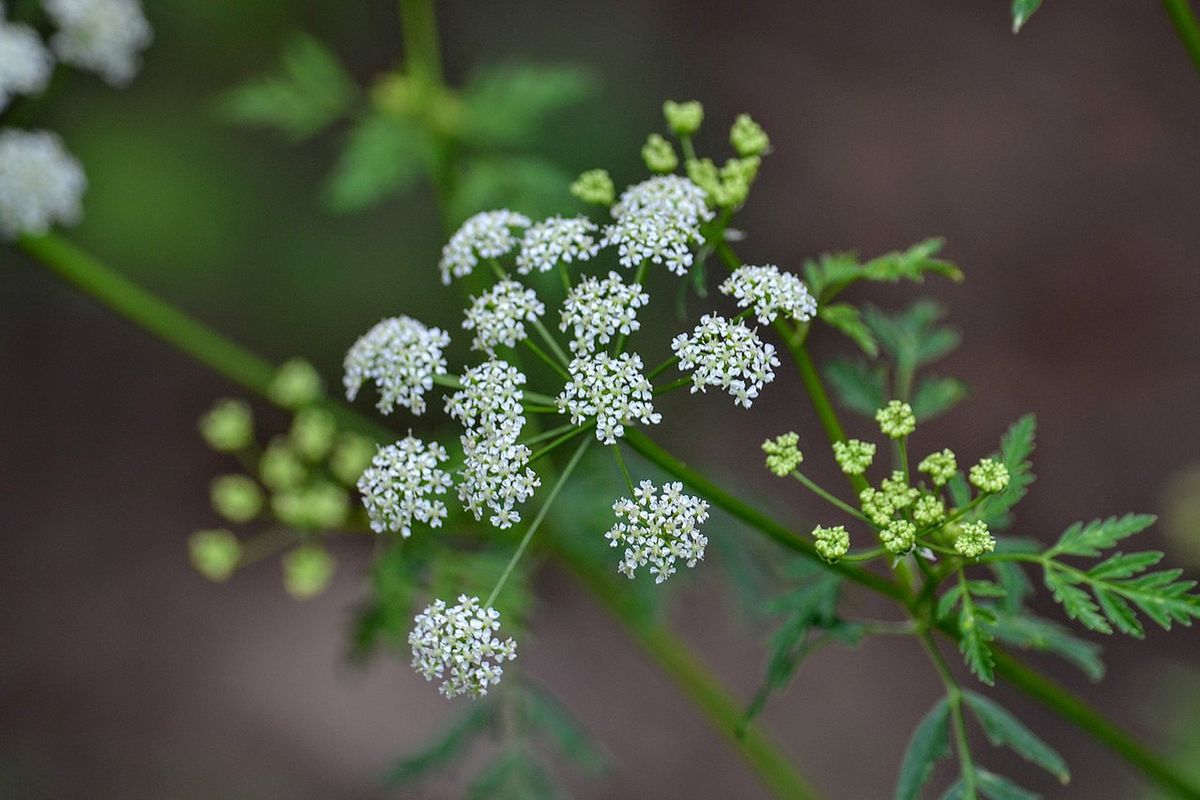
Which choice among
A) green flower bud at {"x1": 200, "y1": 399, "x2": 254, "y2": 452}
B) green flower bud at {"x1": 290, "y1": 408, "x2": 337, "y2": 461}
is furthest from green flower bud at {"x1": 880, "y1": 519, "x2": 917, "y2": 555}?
green flower bud at {"x1": 200, "y1": 399, "x2": 254, "y2": 452}

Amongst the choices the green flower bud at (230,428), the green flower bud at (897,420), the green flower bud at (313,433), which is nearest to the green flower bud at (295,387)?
the green flower bud at (313,433)

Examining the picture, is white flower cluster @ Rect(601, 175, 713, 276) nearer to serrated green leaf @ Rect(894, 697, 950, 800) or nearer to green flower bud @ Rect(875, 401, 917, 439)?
green flower bud @ Rect(875, 401, 917, 439)

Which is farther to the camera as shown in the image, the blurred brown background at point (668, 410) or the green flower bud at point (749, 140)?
the blurred brown background at point (668, 410)

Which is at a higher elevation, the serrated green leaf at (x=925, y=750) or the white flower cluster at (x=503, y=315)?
the white flower cluster at (x=503, y=315)

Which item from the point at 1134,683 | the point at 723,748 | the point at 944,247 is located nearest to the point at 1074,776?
the point at 1134,683

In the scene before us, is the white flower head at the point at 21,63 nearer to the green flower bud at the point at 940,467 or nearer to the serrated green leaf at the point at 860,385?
the serrated green leaf at the point at 860,385

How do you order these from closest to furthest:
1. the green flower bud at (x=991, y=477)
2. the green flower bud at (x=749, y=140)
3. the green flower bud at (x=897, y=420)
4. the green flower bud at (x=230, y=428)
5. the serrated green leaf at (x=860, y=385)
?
the green flower bud at (x=991, y=477) → the green flower bud at (x=897, y=420) → the green flower bud at (x=749, y=140) → the serrated green leaf at (x=860, y=385) → the green flower bud at (x=230, y=428)
